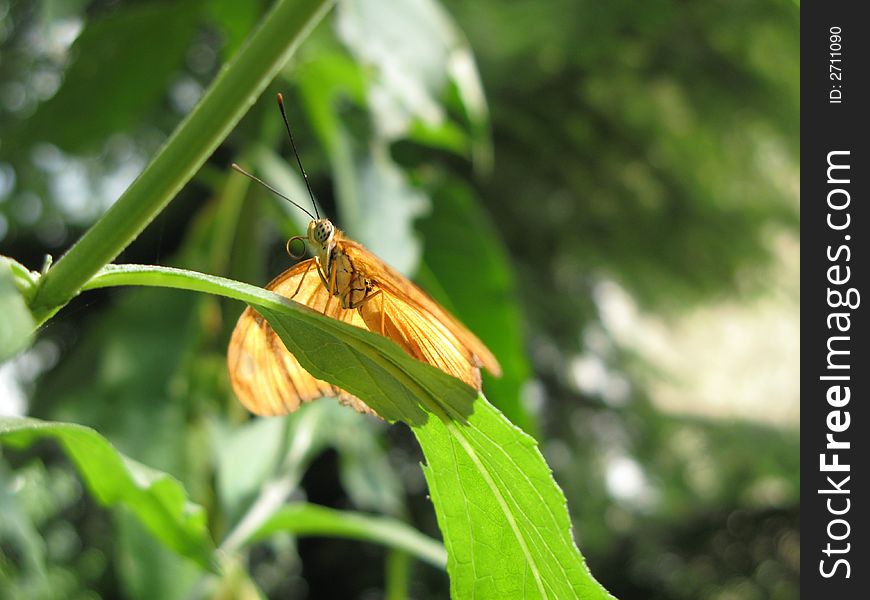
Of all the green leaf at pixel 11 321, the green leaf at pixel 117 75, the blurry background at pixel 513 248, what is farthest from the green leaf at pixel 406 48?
the green leaf at pixel 11 321

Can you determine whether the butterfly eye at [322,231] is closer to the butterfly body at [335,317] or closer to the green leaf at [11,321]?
the butterfly body at [335,317]

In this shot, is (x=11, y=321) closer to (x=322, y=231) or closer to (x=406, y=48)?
(x=322, y=231)

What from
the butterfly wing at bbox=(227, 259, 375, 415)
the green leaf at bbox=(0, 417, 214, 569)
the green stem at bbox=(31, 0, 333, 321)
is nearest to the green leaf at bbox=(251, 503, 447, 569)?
the green leaf at bbox=(0, 417, 214, 569)

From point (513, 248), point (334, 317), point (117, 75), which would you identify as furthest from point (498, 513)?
point (513, 248)

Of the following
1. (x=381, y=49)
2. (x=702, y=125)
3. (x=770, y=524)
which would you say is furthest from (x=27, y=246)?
(x=770, y=524)

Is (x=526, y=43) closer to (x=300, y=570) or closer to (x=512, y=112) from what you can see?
(x=512, y=112)

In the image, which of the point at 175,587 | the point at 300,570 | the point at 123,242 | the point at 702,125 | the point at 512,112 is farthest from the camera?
the point at 300,570
